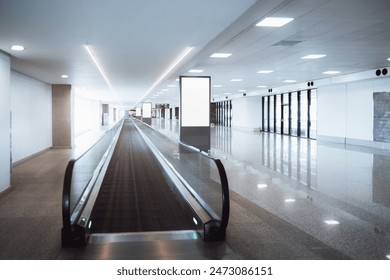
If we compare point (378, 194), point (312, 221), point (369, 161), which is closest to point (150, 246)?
point (312, 221)

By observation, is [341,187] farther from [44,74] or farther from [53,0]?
[44,74]

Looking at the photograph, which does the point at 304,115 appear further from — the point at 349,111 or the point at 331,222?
the point at 331,222

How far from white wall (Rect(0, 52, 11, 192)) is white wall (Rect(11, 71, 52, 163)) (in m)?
4.23

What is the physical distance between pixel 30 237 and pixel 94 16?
156 inches

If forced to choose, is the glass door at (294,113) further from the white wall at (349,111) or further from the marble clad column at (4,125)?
the marble clad column at (4,125)

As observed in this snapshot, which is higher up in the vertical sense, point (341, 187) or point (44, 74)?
point (44, 74)

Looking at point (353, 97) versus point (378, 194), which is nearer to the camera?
point (378, 194)

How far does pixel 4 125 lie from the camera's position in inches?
389

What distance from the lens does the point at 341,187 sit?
31.7ft

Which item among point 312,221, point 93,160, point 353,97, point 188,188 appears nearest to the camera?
point 312,221

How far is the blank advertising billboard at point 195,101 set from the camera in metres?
17.9

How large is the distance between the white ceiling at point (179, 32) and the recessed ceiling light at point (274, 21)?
200 mm

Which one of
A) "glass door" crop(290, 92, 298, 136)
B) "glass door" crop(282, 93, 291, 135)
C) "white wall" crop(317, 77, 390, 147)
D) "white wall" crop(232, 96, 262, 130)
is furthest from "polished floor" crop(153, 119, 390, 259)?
"white wall" crop(232, 96, 262, 130)

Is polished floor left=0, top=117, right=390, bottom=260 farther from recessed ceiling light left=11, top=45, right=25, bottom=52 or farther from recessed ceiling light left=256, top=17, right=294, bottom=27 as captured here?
recessed ceiling light left=256, top=17, right=294, bottom=27
